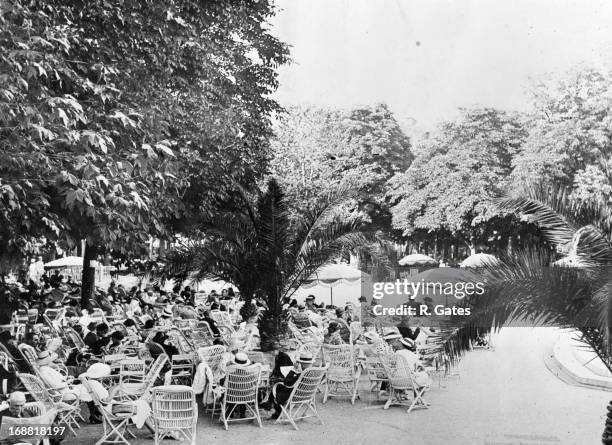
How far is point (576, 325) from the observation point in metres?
7.33

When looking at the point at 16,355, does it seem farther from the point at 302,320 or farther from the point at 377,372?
the point at 302,320

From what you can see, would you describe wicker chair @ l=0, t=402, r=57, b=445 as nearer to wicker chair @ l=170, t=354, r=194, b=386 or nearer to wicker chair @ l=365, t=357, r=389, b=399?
wicker chair @ l=170, t=354, r=194, b=386

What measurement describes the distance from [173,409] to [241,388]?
5.29 feet

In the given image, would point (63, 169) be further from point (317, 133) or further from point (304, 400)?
point (317, 133)

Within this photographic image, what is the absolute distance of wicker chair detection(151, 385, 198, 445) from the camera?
8.11 meters

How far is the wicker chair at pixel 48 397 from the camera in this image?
26.8 ft

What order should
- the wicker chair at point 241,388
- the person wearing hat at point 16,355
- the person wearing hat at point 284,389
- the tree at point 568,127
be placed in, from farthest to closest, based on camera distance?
the tree at point 568,127
the person wearing hat at point 16,355
the person wearing hat at point 284,389
the wicker chair at point 241,388

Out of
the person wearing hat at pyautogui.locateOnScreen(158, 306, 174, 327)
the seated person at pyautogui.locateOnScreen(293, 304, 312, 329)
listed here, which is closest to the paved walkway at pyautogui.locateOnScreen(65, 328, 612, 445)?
the seated person at pyautogui.locateOnScreen(293, 304, 312, 329)

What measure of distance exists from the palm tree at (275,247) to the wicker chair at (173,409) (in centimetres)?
538

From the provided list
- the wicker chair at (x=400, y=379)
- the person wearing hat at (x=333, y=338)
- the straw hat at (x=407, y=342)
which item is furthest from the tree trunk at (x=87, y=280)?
the wicker chair at (x=400, y=379)

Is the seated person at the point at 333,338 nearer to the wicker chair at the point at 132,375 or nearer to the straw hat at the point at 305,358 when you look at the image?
the straw hat at the point at 305,358

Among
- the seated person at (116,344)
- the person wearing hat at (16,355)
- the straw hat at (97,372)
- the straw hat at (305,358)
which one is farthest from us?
the seated person at (116,344)

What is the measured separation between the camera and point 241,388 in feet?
31.6

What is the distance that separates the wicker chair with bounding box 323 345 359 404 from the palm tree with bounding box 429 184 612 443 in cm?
467
